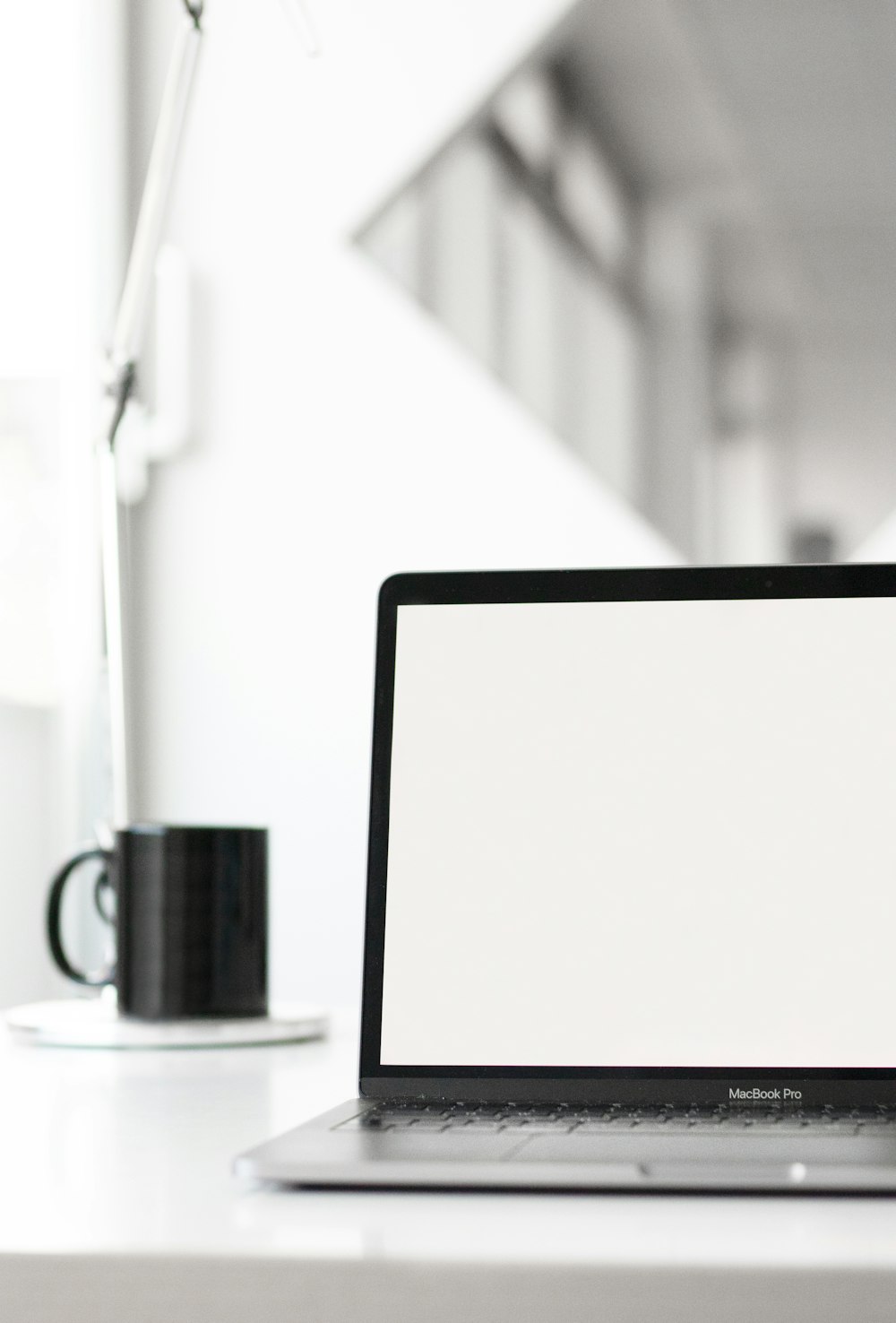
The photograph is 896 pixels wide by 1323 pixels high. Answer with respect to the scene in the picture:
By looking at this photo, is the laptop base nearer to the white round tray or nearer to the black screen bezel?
the black screen bezel

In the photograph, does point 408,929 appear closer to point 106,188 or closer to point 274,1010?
point 274,1010

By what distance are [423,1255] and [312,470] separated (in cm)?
122

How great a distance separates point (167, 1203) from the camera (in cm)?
45

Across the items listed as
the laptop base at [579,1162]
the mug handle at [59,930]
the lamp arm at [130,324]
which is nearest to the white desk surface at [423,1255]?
the laptop base at [579,1162]

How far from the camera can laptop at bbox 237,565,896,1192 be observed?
0.56 m

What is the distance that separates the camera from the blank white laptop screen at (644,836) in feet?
1.87

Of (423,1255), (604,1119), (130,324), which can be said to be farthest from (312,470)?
(423,1255)

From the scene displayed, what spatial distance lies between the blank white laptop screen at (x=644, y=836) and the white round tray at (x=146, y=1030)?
315 mm

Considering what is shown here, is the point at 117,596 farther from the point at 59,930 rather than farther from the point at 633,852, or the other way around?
the point at 633,852

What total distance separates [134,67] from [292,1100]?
1.24m

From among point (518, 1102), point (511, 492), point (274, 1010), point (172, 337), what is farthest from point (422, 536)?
point (518, 1102)

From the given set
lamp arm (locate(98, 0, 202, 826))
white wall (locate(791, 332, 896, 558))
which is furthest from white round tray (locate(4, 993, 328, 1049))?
white wall (locate(791, 332, 896, 558))

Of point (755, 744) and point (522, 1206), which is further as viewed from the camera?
point (755, 744)

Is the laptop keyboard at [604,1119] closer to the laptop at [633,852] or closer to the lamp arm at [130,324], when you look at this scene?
the laptop at [633,852]
